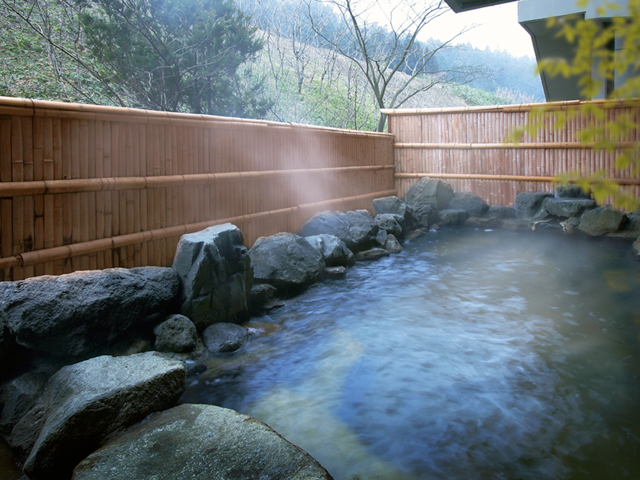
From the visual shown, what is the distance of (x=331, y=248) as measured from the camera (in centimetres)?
622

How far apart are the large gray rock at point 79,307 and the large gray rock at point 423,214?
6304mm

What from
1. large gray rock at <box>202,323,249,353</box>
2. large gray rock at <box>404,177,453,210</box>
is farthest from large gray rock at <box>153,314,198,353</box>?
large gray rock at <box>404,177,453,210</box>

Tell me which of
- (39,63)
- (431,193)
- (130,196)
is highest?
(39,63)

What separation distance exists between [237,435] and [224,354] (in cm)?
151

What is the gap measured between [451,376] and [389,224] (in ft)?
16.1

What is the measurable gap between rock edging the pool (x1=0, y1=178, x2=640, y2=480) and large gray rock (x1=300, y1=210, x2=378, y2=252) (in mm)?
1034

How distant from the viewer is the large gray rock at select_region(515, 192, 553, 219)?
909 centimetres

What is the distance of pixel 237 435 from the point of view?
234 cm

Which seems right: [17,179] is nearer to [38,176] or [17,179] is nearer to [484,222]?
[38,176]

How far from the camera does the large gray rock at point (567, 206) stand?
8.49m

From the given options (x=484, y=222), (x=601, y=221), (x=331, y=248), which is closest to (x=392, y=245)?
(x=331, y=248)

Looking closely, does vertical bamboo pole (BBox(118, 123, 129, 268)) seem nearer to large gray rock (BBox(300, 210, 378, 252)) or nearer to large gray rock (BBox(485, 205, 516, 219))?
large gray rock (BBox(300, 210, 378, 252))

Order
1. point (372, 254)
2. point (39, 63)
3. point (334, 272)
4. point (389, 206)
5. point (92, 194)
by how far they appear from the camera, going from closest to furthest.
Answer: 1. point (92, 194)
2. point (334, 272)
3. point (372, 254)
4. point (389, 206)
5. point (39, 63)

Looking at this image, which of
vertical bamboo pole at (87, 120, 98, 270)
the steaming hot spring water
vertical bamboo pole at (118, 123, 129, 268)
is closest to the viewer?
the steaming hot spring water
